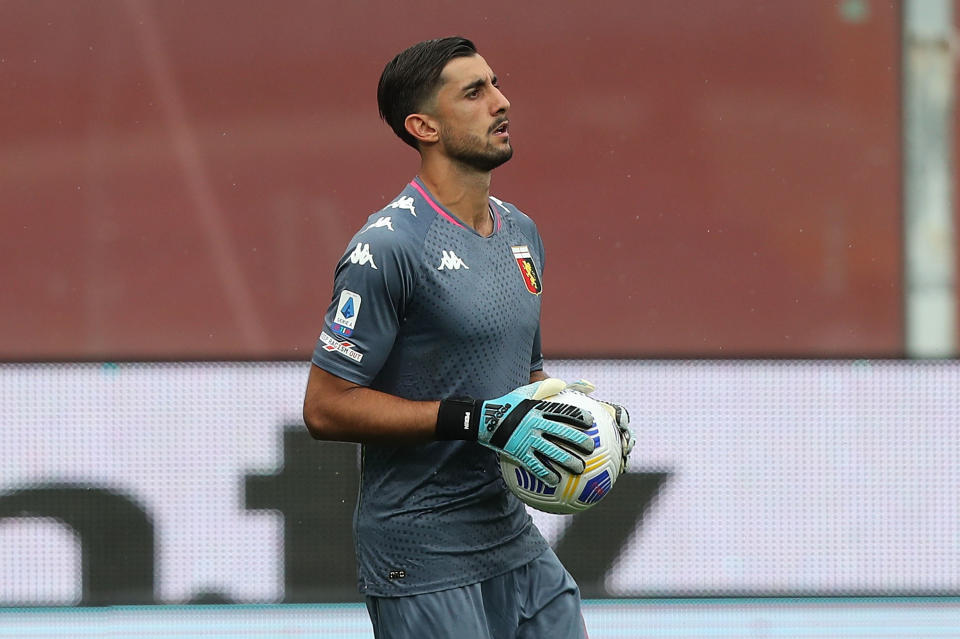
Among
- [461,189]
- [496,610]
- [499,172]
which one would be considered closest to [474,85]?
[461,189]

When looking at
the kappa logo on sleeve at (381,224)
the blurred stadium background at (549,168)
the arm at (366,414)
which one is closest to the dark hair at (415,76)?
the kappa logo on sleeve at (381,224)

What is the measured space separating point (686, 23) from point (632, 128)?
A: 0.53m

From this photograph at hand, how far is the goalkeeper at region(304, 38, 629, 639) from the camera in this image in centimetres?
233

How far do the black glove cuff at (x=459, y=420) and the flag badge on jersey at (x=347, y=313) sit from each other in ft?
0.73

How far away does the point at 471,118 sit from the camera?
8.27ft

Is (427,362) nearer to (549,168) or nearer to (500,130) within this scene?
(500,130)

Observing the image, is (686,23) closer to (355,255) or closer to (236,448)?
(236,448)

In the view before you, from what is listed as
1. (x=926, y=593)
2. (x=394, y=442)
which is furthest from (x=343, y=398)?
(x=926, y=593)

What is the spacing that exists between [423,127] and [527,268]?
35 cm

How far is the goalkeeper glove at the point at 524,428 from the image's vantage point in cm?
230

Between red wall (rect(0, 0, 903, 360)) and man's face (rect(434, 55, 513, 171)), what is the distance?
323cm

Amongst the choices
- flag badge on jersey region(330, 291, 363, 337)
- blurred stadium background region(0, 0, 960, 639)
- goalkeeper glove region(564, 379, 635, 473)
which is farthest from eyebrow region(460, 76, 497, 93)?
blurred stadium background region(0, 0, 960, 639)

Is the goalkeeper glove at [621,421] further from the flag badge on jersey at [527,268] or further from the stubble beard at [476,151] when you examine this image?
the stubble beard at [476,151]

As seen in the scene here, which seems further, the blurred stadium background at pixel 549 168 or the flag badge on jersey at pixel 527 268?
the blurred stadium background at pixel 549 168
